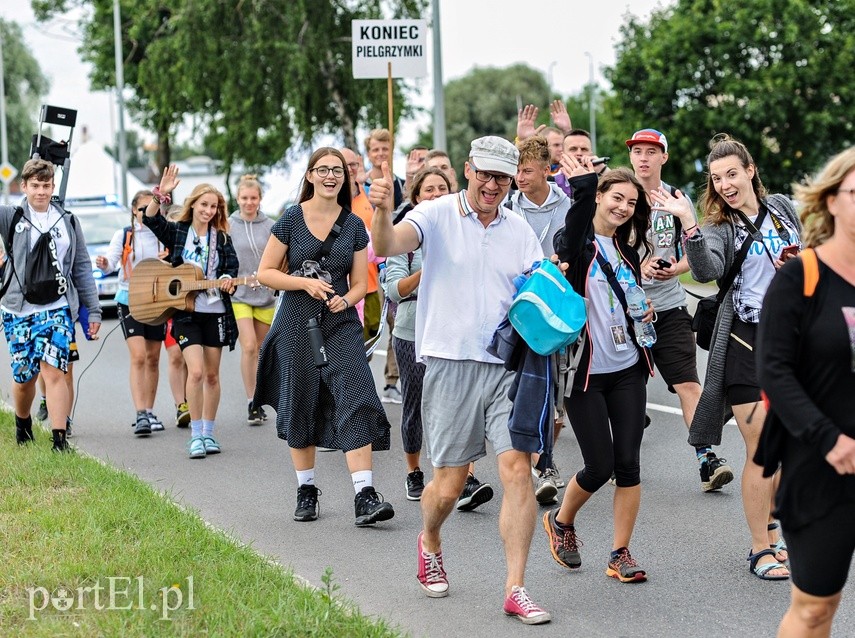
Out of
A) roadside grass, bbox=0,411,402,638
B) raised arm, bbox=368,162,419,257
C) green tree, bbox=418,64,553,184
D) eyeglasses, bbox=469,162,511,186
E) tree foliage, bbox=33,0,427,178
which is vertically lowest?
roadside grass, bbox=0,411,402,638

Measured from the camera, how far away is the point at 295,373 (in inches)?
282

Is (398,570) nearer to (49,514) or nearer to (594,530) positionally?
(594,530)

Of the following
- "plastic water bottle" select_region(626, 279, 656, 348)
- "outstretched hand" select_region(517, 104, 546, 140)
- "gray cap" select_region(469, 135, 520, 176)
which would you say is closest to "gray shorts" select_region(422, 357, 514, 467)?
"plastic water bottle" select_region(626, 279, 656, 348)

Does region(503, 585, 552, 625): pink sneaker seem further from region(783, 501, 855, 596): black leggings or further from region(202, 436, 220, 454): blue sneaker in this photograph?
region(202, 436, 220, 454): blue sneaker

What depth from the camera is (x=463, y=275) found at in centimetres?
545

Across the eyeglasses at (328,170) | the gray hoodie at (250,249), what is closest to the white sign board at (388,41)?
the gray hoodie at (250,249)

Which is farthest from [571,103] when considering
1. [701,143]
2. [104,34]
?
[701,143]

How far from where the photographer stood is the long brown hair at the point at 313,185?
7133 millimetres

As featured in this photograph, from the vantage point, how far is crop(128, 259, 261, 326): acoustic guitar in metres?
9.38

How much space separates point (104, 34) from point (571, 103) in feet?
137

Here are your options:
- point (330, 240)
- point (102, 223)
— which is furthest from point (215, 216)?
point (102, 223)

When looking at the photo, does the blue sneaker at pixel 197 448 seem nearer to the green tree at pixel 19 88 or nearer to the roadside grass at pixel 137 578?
the roadside grass at pixel 137 578

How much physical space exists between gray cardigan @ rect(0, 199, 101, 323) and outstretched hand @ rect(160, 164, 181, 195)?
66 cm

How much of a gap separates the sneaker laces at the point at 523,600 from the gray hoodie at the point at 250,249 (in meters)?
5.34
